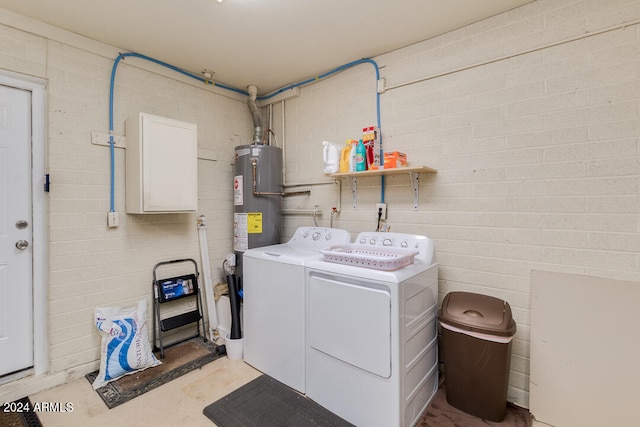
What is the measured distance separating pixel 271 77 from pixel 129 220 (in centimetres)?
188

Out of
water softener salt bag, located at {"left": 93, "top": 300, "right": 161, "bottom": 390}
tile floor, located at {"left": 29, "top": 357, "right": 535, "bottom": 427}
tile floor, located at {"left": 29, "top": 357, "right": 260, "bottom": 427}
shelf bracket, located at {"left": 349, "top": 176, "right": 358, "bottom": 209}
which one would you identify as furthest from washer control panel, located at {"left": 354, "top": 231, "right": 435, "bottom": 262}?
water softener salt bag, located at {"left": 93, "top": 300, "right": 161, "bottom": 390}

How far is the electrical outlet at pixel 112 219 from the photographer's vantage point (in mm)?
2314

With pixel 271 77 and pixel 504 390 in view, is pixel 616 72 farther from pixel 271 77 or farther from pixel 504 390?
pixel 271 77

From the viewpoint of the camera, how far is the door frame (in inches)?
81.5

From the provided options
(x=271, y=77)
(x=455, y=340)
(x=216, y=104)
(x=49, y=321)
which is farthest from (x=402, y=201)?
(x=49, y=321)

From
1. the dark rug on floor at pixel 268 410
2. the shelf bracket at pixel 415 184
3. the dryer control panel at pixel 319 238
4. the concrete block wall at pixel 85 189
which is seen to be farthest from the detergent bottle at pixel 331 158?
the dark rug on floor at pixel 268 410

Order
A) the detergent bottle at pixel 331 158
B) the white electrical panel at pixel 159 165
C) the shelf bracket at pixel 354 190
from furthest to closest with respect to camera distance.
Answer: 1. the shelf bracket at pixel 354 190
2. the detergent bottle at pixel 331 158
3. the white electrical panel at pixel 159 165

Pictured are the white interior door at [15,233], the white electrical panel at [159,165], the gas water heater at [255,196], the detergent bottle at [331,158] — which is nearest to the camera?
the white interior door at [15,233]

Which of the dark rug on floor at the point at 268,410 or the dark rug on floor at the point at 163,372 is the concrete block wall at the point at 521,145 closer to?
the dark rug on floor at the point at 268,410

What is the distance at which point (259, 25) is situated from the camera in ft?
6.78

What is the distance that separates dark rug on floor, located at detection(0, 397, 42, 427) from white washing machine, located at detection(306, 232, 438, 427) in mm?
1672

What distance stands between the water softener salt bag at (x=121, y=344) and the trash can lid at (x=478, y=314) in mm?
2259

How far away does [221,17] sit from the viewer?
6.45 ft

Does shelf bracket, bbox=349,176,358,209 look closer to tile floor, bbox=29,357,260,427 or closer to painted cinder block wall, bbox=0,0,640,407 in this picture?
painted cinder block wall, bbox=0,0,640,407
